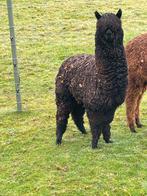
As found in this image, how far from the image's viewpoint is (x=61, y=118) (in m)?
7.83

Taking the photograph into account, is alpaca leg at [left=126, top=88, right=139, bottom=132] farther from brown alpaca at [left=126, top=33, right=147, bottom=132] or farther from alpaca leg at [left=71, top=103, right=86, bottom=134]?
alpaca leg at [left=71, top=103, right=86, bottom=134]

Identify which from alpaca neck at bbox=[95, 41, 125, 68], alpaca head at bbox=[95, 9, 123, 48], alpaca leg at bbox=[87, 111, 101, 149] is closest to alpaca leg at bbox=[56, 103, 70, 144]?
alpaca leg at bbox=[87, 111, 101, 149]

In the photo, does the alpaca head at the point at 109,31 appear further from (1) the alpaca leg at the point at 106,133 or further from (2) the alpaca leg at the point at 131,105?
(2) the alpaca leg at the point at 131,105

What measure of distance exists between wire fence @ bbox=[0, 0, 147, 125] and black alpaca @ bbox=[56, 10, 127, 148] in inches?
79.2

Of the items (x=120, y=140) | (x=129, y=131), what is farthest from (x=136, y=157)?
(x=129, y=131)

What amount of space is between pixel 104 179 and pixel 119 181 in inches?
7.9

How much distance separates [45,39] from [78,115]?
25.1ft

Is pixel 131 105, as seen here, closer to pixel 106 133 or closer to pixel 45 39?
pixel 106 133

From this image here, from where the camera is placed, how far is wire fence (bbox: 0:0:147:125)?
1154 cm

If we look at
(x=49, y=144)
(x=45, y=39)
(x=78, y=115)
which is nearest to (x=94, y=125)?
(x=78, y=115)

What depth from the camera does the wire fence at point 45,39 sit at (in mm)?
11539


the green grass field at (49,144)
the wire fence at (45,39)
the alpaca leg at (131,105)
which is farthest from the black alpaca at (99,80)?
the wire fence at (45,39)

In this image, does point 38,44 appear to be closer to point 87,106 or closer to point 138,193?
point 87,106

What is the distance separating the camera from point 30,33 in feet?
52.5
